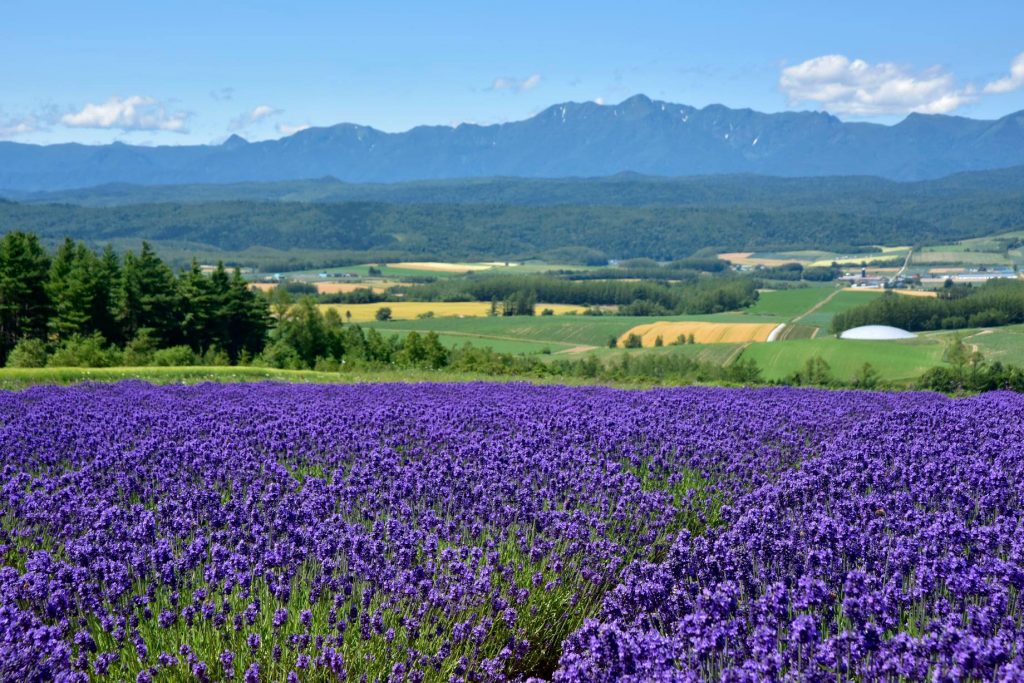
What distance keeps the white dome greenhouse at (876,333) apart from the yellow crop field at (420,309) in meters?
42.7

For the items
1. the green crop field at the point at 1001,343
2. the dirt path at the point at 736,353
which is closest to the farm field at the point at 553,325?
the dirt path at the point at 736,353

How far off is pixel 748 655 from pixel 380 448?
4.44 metres

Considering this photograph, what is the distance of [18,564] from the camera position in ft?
18.9

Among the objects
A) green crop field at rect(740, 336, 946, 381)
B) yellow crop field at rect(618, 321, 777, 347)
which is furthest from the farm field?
green crop field at rect(740, 336, 946, 381)

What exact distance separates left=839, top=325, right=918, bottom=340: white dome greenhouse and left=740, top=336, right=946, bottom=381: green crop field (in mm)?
3618

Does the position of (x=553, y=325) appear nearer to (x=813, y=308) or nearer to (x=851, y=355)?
(x=813, y=308)

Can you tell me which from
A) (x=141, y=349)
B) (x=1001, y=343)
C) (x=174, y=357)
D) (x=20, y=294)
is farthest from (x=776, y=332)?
(x=20, y=294)

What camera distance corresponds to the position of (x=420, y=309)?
105 m

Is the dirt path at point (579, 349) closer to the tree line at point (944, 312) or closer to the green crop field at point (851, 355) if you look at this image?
the green crop field at point (851, 355)

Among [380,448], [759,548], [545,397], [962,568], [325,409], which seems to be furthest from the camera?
[545,397]

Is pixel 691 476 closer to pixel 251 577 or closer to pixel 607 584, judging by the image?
pixel 607 584

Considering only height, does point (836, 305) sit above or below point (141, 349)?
below

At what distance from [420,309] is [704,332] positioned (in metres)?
38.0

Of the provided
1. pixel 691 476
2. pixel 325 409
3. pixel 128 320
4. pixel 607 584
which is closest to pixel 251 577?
pixel 607 584
